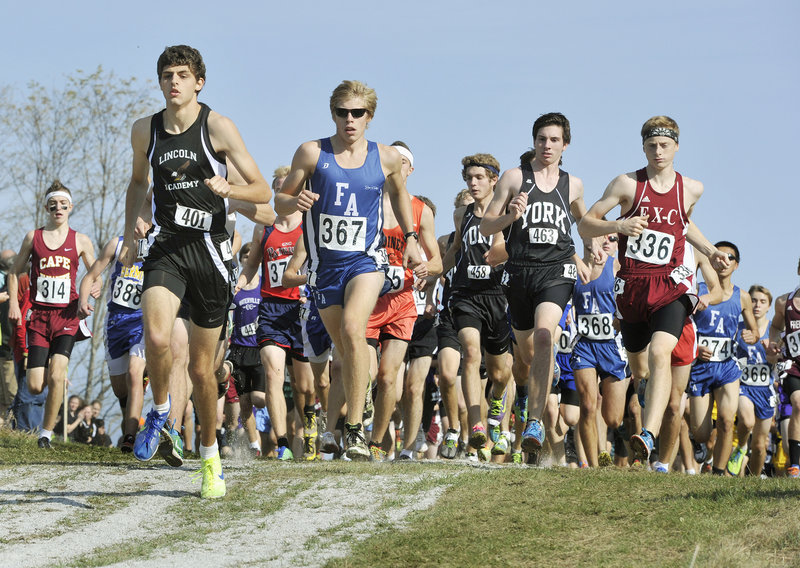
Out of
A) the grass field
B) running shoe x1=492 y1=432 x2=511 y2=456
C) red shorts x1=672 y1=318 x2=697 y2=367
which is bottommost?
the grass field

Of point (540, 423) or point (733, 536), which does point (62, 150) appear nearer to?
point (540, 423)

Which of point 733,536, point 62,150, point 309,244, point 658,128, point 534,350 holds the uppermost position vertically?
point 62,150

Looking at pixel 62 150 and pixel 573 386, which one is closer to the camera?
pixel 573 386

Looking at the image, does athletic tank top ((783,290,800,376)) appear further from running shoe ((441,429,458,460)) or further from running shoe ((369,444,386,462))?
running shoe ((369,444,386,462))

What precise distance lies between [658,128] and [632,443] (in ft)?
8.32

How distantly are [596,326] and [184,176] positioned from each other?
5609mm

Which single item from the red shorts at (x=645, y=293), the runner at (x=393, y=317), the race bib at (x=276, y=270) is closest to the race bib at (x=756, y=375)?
the runner at (x=393, y=317)

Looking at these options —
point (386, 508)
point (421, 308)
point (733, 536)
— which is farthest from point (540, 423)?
point (421, 308)

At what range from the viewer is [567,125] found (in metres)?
9.61

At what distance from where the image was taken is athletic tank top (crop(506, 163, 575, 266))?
30.8ft

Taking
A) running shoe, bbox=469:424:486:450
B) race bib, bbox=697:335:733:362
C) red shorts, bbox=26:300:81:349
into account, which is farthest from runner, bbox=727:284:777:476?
red shorts, bbox=26:300:81:349

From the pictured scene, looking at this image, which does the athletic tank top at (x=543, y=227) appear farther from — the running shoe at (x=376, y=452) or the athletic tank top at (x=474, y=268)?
the running shoe at (x=376, y=452)

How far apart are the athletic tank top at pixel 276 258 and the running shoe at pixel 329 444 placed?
231 cm

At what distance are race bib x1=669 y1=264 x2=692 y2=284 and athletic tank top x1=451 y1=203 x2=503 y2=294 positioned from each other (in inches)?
96.0
